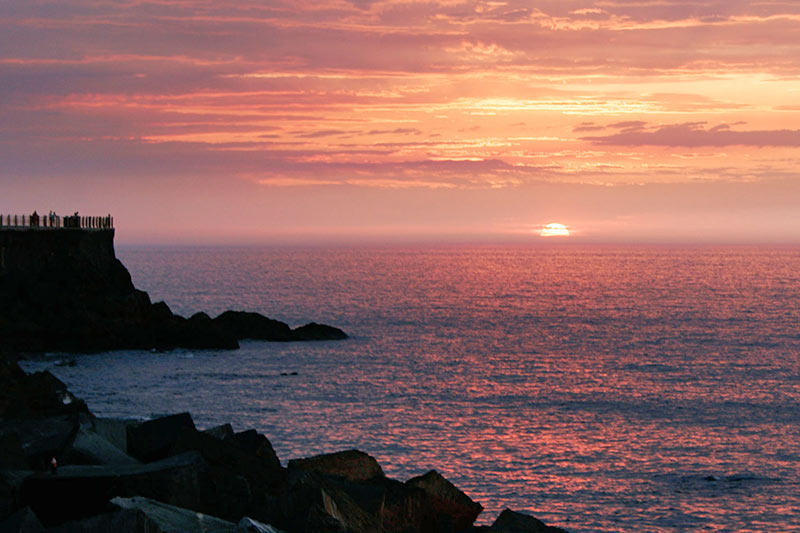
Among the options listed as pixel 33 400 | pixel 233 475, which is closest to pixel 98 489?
pixel 233 475

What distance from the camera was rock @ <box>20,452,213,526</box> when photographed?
1198 cm

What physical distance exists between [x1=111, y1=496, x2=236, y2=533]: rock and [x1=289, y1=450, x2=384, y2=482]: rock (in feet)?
15.4

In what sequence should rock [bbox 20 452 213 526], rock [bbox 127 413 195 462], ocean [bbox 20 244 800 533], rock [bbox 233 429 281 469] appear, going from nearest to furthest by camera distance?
rock [bbox 20 452 213 526] < rock [bbox 127 413 195 462] < rock [bbox 233 429 281 469] < ocean [bbox 20 244 800 533]

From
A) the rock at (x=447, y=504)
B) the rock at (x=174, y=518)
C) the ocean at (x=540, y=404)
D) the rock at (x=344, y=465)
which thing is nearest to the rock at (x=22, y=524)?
the rock at (x=174, y=518)

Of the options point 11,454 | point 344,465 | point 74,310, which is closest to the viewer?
point 11,454

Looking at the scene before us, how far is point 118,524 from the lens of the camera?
9.73 metres

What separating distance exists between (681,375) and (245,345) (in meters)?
31.1

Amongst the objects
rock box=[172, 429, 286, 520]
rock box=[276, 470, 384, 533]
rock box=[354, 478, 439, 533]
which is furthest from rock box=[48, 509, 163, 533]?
rock box=[354, 478, 439, 533]

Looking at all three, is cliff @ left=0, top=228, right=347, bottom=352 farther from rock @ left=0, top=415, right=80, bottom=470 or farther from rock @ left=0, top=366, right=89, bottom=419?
rock @ left=0, top=415, right=80, bottom=470

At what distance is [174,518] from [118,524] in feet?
3.70

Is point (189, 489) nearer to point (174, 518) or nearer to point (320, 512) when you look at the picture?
point (174, 518)

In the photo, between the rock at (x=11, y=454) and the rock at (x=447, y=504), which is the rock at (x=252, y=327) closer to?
the rock at (x=11, y=454)

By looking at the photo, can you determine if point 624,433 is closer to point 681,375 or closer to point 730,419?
point 730,419

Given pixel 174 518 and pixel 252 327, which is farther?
pixel 252 327
